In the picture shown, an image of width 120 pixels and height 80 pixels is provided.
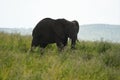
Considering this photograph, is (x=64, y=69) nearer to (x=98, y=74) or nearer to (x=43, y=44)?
(x=98, y=74)

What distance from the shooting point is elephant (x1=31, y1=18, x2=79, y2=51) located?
12172 millimetres

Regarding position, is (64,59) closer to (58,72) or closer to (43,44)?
(58,72)

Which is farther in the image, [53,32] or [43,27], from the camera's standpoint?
[53,32]

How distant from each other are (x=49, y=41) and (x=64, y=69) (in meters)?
5.40

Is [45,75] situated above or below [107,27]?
above

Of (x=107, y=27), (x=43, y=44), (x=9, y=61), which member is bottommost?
(x=107, y=27)

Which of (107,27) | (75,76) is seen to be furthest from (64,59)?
(107,27)

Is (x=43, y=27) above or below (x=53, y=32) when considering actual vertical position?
above

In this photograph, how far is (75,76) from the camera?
22.9 ft

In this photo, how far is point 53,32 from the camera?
41.5ft

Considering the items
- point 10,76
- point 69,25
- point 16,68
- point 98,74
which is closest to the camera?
point 10,76

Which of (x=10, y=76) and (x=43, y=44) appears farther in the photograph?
(x=43, y=44)

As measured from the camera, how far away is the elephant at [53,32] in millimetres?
12172

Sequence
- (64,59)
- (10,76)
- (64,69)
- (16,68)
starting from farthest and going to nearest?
(64,59)
(64,69)
(16,68)
(10,76)
